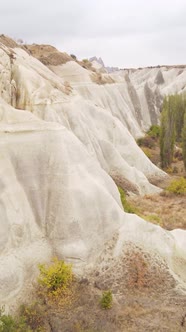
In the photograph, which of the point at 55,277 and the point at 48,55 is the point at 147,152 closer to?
the point at 48,55

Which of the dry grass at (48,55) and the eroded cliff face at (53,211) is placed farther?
the dry grass at (48,55)

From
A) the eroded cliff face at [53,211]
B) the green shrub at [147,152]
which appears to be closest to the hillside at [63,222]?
the eroded cliff face at [53,211]

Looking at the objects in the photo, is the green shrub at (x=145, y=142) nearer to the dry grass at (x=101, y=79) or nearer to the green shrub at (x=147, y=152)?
A: the green shrub at (x=147, y=152)

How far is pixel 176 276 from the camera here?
13.9 meters

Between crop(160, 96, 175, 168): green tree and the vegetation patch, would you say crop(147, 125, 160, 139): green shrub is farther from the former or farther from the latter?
the vegetation patch

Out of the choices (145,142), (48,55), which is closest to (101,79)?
(48,55)

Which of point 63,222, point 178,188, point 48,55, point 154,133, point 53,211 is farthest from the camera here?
point 154,133

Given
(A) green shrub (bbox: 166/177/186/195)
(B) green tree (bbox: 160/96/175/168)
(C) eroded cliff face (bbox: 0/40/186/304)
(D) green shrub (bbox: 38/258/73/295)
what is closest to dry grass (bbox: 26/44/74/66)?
(B) green tree (bbox: 160/96/175/168)

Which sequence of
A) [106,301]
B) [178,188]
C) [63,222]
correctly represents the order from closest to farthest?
[106,301] < [63,222] < [178,188]

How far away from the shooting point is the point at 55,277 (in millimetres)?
12688

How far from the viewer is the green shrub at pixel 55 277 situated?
12.6 metres

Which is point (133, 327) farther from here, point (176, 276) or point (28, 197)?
point (28, 197)

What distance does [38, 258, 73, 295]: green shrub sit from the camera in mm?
12648

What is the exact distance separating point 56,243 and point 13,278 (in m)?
2.12
